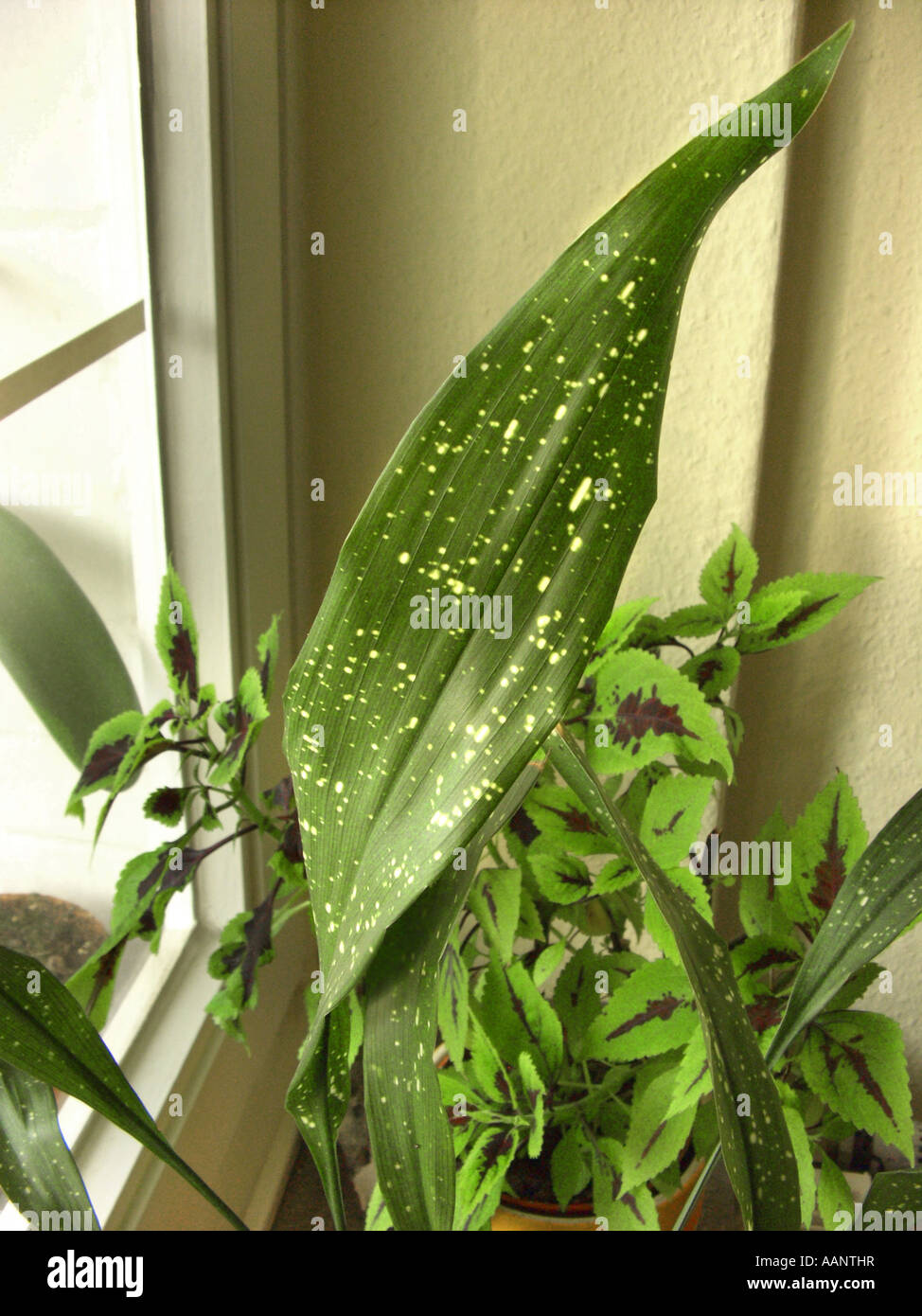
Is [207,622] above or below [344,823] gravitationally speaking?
above

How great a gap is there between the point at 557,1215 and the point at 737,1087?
0.36 meters

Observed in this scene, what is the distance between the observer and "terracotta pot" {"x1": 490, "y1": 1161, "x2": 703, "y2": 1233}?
2.02ft

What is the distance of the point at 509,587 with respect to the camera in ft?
0.87

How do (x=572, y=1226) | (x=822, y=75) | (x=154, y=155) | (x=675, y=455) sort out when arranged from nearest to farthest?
(x=822, y=75), (x=572, y=1226), (x=154, y=155), (x=675, y=455)

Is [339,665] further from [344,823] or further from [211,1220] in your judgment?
[211,1220]

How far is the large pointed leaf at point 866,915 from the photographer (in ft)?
1.30

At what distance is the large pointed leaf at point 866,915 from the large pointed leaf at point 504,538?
20cm

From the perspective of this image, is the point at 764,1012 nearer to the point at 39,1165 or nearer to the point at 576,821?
the point at 576,821

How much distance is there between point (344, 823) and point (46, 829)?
55cm

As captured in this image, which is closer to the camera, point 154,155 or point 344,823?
point 344,823
